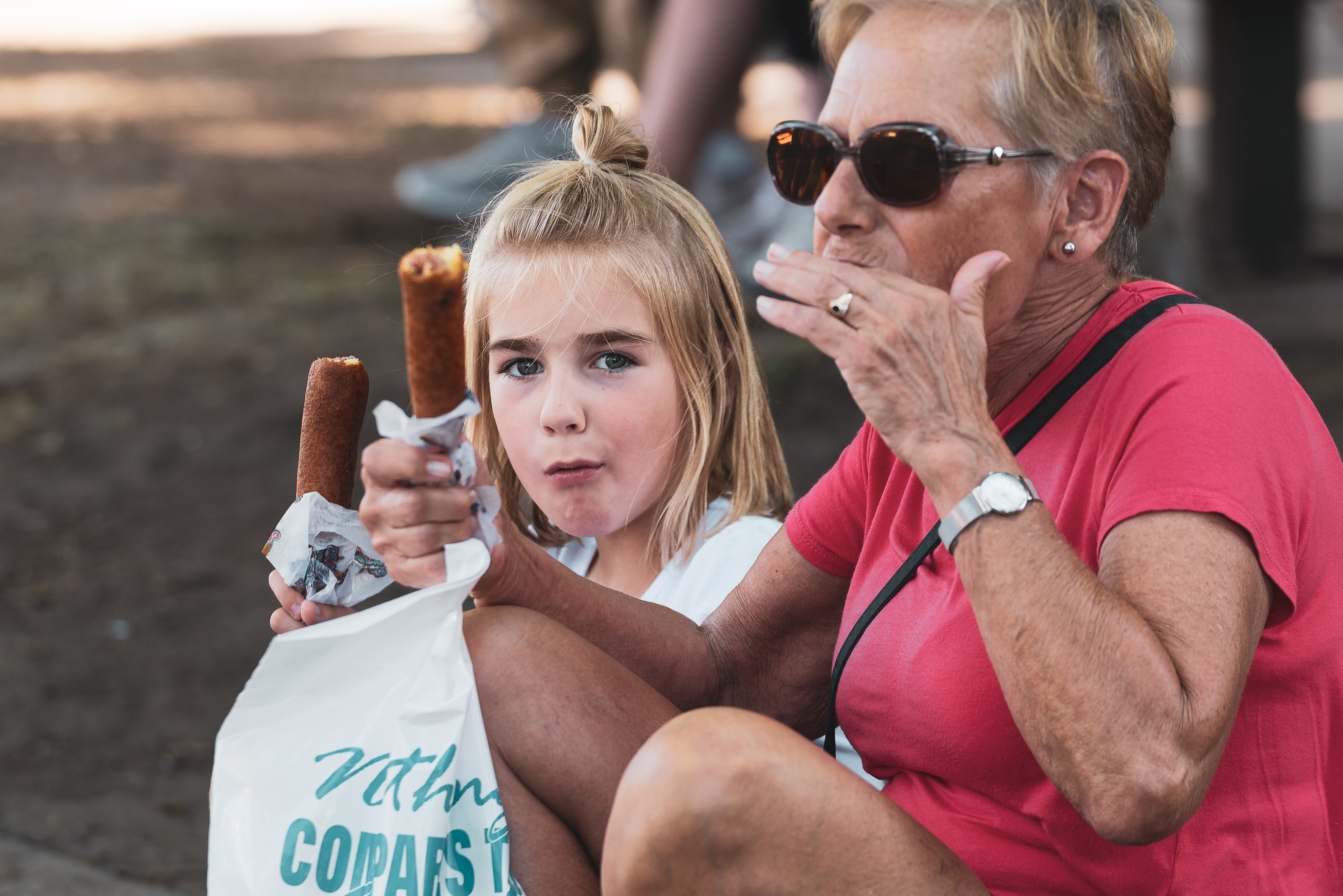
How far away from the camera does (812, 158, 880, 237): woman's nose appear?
1649mm

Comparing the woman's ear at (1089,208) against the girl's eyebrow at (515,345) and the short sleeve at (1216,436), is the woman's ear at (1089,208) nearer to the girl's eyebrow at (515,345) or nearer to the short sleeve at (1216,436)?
the short sleeve at (1216,436)

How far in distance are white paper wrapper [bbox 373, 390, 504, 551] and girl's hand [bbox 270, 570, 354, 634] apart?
1.02ft

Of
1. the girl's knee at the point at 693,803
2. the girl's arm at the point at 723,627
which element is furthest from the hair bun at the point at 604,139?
the girl's knee at the point at 693,803

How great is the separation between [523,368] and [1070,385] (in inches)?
35.1

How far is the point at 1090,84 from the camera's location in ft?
5.18

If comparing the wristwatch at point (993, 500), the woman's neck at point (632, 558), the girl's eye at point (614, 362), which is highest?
the wristwatch at point (993, 500)

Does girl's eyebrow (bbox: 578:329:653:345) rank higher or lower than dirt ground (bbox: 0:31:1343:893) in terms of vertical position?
higher

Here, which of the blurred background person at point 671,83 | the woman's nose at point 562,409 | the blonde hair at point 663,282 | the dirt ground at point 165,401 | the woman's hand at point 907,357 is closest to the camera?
the woman's hand at point 907,357

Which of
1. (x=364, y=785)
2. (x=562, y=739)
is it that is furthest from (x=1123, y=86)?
(x=364, y=785)

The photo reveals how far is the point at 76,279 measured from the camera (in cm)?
687

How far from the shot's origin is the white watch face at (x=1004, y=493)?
1.37 metres

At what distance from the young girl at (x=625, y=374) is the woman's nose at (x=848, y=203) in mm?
523

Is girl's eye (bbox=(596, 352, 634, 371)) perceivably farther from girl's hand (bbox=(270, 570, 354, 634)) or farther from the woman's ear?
the woman's ear

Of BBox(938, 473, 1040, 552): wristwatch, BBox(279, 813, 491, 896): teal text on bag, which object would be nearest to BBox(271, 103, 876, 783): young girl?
BBox(279, 813, 491, 896): teal text on bag
